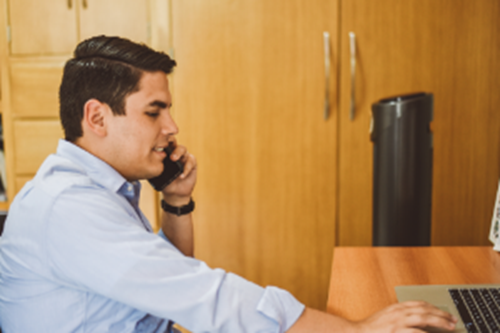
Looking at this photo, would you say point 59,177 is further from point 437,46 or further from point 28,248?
point 437,46

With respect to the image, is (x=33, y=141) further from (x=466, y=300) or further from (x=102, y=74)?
(x=466, y=300)

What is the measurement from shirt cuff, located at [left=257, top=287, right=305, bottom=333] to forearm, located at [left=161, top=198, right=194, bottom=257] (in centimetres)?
58

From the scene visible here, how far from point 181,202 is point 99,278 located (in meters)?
0.62

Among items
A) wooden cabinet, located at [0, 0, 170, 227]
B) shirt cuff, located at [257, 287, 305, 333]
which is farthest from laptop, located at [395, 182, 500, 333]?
wooden cabinet, located at [0, 0, 170, 227]

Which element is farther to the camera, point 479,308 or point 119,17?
point 119,17

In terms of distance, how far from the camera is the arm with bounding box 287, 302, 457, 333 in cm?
72

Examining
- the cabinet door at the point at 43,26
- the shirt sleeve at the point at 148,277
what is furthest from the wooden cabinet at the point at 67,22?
the shirt sleeve at the point at 148,277

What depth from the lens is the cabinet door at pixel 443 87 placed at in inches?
75.6

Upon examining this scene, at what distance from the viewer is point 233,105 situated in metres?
2.07

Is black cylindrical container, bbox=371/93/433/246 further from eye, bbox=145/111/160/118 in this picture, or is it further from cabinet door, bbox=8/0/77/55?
cabinet door, bbox=8/0/77/55

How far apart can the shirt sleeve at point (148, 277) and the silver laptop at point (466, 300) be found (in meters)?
0.29

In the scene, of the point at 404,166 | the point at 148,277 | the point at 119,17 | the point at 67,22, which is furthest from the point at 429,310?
the point at 67,22

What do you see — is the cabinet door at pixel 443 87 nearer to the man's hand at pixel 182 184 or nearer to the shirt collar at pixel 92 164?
the man's hand at pixel 182 184

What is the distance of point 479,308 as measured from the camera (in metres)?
0.81
